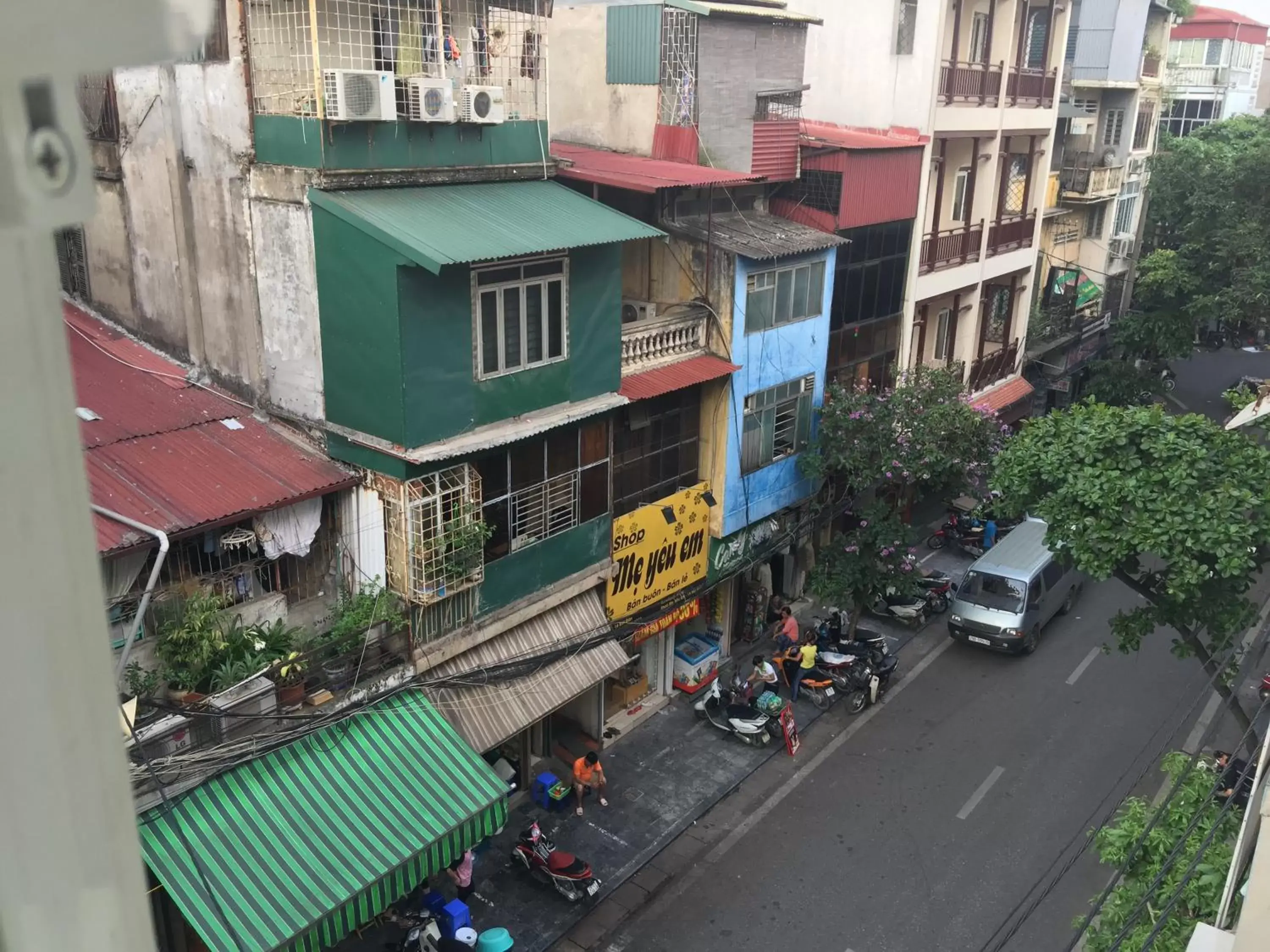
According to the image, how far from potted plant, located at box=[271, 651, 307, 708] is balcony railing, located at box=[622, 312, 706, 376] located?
6.95 m

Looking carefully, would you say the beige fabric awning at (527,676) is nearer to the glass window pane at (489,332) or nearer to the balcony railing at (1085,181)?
the glass window pane at (489,332)

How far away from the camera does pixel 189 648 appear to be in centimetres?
1152

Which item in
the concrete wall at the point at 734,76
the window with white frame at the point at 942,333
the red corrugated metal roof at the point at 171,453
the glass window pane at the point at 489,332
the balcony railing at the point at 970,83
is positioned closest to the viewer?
the red corrugated metal roof at the point at 171,453

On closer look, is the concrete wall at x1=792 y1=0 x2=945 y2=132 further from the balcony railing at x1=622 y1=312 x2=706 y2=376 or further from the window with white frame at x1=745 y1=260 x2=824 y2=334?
the balcony railing at x1=622 y1=312 x2=706 y2=376

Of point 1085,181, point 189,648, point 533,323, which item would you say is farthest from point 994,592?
point 1085,181

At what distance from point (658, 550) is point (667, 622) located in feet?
4.57

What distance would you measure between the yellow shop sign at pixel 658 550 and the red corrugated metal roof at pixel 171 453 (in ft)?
17.2

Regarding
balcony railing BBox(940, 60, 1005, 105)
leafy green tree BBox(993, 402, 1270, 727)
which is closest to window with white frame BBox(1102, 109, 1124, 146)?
balcony railing BBox(940, 60, 1005, 105)

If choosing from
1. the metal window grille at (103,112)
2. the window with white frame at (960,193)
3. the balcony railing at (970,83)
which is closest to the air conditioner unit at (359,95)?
the metal window grille at (103,112)

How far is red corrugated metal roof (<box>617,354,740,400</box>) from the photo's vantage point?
16250 millimetres

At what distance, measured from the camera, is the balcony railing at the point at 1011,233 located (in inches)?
1078

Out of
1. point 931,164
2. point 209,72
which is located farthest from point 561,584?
point 931,164

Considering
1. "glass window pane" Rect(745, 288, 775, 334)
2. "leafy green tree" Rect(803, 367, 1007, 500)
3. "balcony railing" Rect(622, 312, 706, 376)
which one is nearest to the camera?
"balcony railing" Rect(622, 312, 706, 376)

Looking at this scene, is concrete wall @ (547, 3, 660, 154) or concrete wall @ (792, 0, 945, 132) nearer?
concrete wall @ (547, 3, 660, 154)
